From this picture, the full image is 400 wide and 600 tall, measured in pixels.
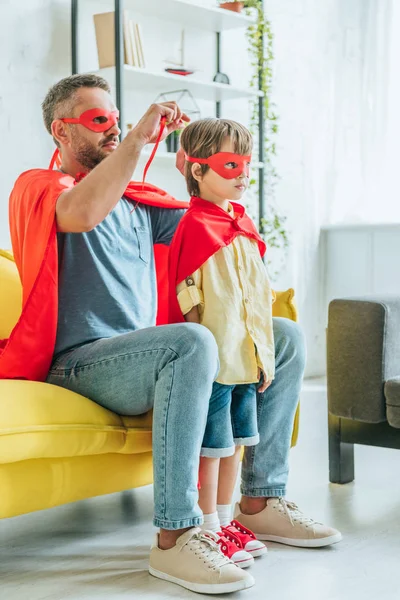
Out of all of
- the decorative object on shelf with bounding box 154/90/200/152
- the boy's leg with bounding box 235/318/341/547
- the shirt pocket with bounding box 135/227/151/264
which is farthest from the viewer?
the decorative object on shelf with bounding box 154/90/200/152

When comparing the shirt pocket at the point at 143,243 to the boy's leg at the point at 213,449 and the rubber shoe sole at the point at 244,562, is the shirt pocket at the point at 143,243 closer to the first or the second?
the boy's leg at the point at 213,449

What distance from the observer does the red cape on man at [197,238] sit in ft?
6.32

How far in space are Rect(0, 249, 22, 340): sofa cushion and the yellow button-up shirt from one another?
24.8 inches

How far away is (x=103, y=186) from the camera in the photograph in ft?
5.95

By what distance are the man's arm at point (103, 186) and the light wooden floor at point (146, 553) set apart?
0.76 meters

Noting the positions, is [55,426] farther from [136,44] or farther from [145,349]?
A: [136,44]

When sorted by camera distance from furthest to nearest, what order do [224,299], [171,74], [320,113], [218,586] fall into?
1. [320,113]
2. [171,74]
3. [224,299]
4. [218,586]

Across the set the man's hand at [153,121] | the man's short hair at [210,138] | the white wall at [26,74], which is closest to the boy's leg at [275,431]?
the man's short hair at [210,138]

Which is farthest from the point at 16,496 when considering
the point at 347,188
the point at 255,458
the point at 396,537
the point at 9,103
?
the point at 347,188

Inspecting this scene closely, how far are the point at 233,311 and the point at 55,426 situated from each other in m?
0.48

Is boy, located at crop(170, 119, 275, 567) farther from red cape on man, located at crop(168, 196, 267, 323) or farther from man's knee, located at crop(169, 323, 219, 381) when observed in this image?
man's knee, located at crop(169, 323, 219, 381)

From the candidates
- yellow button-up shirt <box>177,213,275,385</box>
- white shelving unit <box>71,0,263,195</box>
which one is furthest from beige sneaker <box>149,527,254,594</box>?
white shelving unit <box>71,0,263,195</box>

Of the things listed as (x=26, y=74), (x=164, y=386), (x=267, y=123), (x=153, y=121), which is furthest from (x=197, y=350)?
(x=267, y=123)

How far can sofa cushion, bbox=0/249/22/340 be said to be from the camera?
2.33 m
